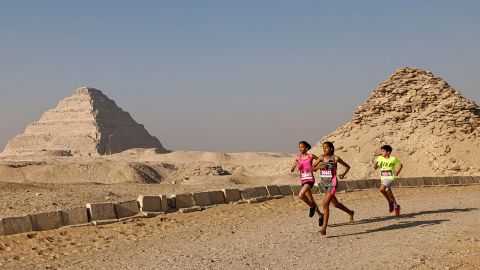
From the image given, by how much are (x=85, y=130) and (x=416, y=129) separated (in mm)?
122263

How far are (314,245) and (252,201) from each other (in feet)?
18.6

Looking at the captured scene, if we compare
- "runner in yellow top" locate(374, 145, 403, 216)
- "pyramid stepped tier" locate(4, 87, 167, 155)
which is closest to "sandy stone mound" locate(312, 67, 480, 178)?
"runner in yellow top" locate(374, 145, 403, 216)

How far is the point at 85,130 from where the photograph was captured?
14275cm

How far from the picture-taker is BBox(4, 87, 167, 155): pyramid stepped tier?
447 feet

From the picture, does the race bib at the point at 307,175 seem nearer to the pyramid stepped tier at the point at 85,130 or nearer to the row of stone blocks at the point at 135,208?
the row of stone blocks at the point at 135,208

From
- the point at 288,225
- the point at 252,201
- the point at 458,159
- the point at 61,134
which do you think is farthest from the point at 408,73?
the point at 61,134

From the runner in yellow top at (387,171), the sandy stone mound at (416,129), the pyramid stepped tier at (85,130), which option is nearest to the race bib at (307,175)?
the runner in yellow top at (387,171)

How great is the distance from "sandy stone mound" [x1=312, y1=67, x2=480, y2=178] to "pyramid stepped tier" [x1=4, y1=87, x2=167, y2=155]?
9858 cm

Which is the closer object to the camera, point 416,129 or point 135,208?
point 135,208

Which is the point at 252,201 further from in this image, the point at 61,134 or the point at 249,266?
the point at 61,134

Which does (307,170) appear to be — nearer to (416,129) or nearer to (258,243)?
(258,243)

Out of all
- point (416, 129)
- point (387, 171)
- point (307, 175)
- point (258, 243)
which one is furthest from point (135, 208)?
point (416, 129)

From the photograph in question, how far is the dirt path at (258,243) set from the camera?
6945 millimetres

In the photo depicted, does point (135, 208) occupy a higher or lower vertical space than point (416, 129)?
lower
